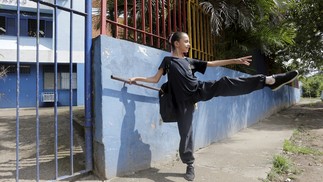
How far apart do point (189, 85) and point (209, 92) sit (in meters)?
0.23

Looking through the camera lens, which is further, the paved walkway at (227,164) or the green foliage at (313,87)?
the green foliage at (313,87)

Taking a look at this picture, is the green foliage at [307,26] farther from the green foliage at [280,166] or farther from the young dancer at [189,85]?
the young dancer at [189,85]

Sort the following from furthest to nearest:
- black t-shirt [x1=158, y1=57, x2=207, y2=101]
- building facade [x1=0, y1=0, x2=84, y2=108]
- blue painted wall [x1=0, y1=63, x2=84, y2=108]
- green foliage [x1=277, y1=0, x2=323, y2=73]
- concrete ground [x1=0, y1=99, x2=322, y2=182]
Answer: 1. building facade [x1=0, y1=0, x2=84, y2=108]
2. blue painted wall [x1=0, y1=63, x2=84, y2=108]
3. green foliage [x1=277, y1=0, x2=323, y2=73]
4. concrete ground [x1=0, y1=99, x2=322, y2=182]
5. black t-shirt [x1=158, y1=57, x2=207, y2=101]

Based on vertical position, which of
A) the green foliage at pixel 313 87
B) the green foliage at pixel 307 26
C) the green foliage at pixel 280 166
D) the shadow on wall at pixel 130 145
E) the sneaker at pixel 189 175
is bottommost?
the green foliage at pixel 280 166

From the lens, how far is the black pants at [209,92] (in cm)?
325

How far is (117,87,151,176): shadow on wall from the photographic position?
342cm

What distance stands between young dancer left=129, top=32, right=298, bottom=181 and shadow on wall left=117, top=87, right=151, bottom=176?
339 mm

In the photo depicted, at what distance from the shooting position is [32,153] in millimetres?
4129

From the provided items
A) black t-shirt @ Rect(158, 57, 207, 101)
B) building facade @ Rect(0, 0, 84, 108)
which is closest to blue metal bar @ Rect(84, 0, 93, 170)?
black t-shirt @ Rect(158, 57, 207, 101)

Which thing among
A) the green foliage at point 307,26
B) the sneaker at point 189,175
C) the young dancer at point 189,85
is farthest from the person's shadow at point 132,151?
the green foliage at point 307,26

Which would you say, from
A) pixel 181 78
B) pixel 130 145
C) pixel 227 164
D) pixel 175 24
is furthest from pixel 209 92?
pixel 175 24

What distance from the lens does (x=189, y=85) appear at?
335cm

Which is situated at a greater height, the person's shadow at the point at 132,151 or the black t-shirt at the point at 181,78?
the black t-shirt at the point at 181,78

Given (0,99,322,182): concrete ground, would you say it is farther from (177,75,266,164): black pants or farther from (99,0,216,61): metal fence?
(99,0,216,61): metal fence
